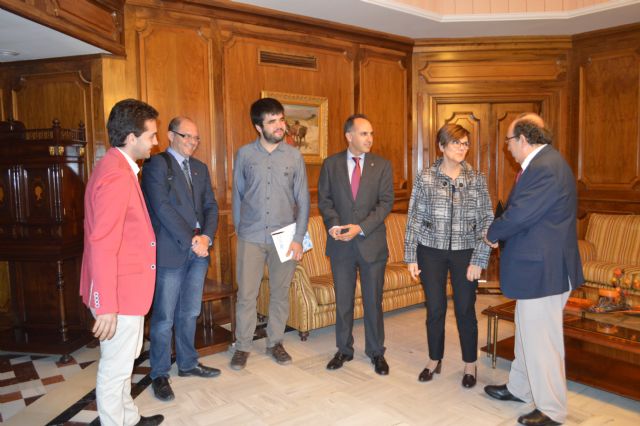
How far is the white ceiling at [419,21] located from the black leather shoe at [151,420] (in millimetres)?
2737

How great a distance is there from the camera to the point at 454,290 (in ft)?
9.98

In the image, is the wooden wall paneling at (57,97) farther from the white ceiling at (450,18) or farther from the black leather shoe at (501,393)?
the black leather shoe at (501,393)

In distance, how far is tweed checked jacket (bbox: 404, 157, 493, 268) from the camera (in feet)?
9.68

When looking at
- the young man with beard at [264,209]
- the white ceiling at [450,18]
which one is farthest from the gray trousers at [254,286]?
the white ceiling at [450,18]

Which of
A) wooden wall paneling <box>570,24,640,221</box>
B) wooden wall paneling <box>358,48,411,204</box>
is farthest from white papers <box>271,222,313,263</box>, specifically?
wooden wall paneling <box>570,24,640,221</box>

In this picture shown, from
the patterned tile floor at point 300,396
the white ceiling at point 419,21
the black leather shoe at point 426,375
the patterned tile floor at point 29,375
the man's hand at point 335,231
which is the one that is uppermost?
the white ceiling at point 419,21

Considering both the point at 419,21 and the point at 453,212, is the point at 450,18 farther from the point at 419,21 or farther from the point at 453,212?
the point at 453,212

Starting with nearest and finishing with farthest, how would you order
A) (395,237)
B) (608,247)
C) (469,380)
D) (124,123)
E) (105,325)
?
(105,325), (124,123), (469,380), (395,237), (608,247)

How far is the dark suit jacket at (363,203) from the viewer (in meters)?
3.35

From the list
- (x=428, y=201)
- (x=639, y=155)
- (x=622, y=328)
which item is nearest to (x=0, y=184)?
(x=428, y=201)

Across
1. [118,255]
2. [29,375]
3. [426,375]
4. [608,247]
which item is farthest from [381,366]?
[608,247]

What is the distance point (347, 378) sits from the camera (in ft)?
11.0

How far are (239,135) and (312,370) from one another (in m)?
2.41

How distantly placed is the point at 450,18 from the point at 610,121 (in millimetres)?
2208
